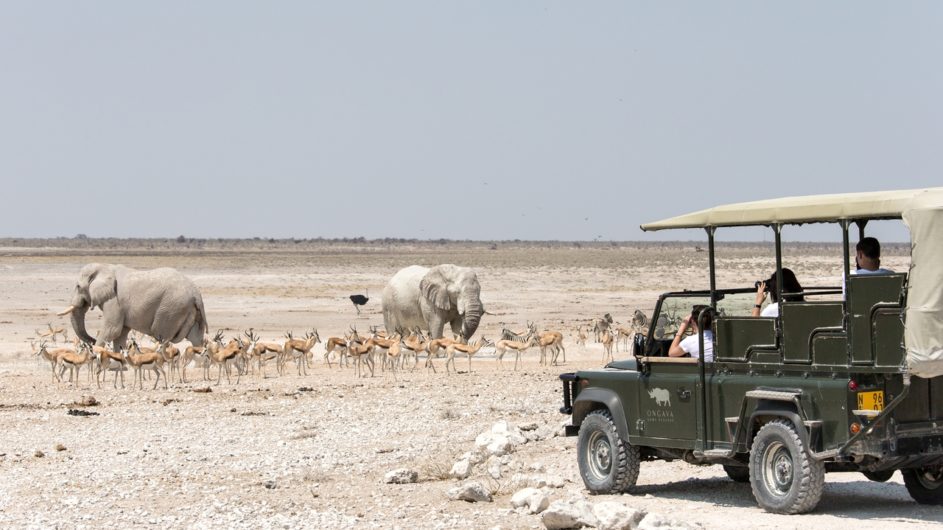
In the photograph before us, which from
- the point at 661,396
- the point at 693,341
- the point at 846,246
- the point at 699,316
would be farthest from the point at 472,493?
the point at 846,246

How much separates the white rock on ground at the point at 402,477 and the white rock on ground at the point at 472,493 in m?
1.33

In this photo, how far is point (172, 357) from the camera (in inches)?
1025

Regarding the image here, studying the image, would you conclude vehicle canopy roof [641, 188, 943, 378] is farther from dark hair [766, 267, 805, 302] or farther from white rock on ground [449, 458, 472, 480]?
white rock on ground [449, 458, 472, 480]

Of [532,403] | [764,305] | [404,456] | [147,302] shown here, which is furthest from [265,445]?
[147,302]

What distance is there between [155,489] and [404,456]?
313 centimetres

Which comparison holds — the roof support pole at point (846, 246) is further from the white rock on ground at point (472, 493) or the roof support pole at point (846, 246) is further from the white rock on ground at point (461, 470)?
the white rock on ground at point (461, 470)

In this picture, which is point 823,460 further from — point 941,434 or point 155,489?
point 155,489

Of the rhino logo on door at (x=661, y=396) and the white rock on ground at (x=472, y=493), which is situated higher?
the rhino logo on door at (x=661, y=396)

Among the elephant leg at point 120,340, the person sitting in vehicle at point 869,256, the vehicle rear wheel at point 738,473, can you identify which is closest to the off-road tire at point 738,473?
the vehicle rear wheel at point 738,473

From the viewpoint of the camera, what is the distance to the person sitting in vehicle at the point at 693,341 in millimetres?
11773

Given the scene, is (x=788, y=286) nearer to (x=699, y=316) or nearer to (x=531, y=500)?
(x=699, y=316)

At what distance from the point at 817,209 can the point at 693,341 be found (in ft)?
5.81

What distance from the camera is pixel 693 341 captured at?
12.0 meters

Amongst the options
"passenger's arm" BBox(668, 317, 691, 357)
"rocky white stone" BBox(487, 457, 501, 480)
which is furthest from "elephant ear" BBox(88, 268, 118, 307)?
"passenger's arm" BBox(668, 317, 691, 357)
